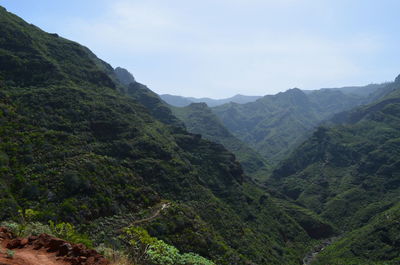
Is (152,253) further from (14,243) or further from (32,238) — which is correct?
(14,243)

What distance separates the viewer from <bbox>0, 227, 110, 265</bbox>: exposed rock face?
16578mm

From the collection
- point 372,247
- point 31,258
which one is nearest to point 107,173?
point 31,258

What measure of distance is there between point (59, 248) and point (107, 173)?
60294mm

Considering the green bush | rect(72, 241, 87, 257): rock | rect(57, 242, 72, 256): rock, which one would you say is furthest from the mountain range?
rect(57, 242, 72, 256): rock

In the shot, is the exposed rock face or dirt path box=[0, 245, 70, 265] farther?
the exposed rock face

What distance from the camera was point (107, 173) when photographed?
2995 inches

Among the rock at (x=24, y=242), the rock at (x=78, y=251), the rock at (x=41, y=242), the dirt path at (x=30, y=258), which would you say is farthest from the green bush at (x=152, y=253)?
the rock at (x=24, y=242)

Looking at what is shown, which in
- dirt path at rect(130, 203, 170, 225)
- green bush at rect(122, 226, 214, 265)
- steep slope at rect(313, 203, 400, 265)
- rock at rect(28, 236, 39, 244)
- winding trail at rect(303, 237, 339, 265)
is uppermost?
rock at rect(28, 236, 39, 244)

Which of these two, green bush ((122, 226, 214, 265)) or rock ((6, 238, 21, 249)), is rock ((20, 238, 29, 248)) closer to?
rock ((6, 238, 21, 249))

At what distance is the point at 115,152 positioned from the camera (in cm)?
9575

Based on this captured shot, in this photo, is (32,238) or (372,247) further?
(372,247)

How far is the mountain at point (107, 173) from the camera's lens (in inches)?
2440

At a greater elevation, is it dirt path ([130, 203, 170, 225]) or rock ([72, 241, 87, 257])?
rock ([72, 241, 87, 257])

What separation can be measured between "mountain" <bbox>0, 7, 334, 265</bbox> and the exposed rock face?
711 centimetres
